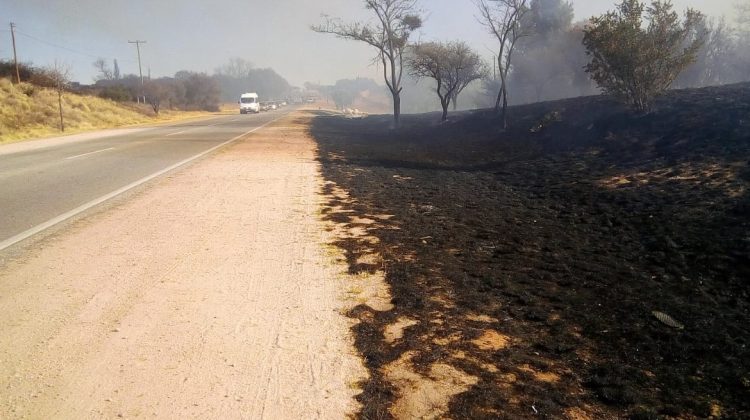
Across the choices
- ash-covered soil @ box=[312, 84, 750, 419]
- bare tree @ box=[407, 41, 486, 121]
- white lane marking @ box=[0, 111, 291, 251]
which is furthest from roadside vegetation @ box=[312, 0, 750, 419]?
bare tree @ box=[407, 41, 486, 121]

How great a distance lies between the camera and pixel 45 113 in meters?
29.7

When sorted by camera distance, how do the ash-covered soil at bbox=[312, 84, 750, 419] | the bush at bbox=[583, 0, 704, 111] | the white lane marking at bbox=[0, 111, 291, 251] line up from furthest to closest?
the bush at bbox=[583, 0, 704, 111] < the white lane marking at bbox=[0, 111, 291, 251] < the ash-covered soil at bbox=[312, 84, 750, 419]

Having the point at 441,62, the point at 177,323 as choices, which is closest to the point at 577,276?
the point at 177,323

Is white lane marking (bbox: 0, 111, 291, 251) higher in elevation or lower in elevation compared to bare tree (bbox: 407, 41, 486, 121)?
lower

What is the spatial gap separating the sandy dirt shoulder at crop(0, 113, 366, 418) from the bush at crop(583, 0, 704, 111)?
1167 cm

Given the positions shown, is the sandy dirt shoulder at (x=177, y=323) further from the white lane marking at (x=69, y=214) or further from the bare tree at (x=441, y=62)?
the bare tree at (x=441, y=62)

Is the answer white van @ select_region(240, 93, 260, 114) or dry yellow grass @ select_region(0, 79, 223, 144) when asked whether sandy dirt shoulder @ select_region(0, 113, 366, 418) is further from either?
white van @ select_region(240, 93, 260, 114)

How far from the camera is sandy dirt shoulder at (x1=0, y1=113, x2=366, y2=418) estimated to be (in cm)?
262

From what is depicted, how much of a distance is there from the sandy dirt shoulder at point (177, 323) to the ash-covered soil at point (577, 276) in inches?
15.2

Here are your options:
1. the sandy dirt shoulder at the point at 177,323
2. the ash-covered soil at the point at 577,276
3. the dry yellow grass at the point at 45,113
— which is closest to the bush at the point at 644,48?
the ash-covered soil at the point at 577,276

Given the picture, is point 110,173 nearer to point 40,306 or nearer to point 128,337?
point 40,306

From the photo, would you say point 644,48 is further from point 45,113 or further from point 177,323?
point 45,113

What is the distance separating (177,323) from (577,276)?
12.0 feet

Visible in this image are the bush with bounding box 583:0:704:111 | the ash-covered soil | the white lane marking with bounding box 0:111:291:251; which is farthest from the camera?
the bush with bounding box 583:0:704:111
